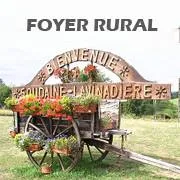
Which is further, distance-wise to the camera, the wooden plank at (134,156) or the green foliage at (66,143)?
the green foliage at (66,143)

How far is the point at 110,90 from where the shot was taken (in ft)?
30.7

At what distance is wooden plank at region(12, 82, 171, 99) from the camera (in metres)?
8.82

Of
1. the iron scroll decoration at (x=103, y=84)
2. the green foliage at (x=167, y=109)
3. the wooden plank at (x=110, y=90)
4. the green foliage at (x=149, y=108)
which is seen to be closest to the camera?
the wooden plank at (x=110, y=90)

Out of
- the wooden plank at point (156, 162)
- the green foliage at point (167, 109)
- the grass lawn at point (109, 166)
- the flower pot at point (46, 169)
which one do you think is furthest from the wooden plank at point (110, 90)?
the green foliage at point (167, 109)

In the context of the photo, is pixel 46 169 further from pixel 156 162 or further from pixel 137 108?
pixel 137 108

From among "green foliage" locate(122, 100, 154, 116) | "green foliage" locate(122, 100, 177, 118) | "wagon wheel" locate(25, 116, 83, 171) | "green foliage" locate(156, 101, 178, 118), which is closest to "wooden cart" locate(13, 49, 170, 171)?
"wagon wheel" locate(25, 116, 83, 171)

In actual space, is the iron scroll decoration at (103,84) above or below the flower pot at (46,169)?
above

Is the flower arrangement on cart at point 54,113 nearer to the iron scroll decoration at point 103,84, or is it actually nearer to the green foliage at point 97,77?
the iron scroll decoration at point 103,84

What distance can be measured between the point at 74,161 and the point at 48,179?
0.62 meters

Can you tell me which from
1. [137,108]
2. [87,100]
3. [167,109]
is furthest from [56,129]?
[167,109]

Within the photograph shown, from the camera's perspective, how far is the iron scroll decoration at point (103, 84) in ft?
29.4

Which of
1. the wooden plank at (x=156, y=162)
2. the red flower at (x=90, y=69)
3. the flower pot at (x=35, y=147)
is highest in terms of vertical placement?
the red flower at (x=90, y=69)

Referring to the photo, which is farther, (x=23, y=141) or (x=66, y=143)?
(x=23, y=141)

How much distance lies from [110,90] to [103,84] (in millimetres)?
199
